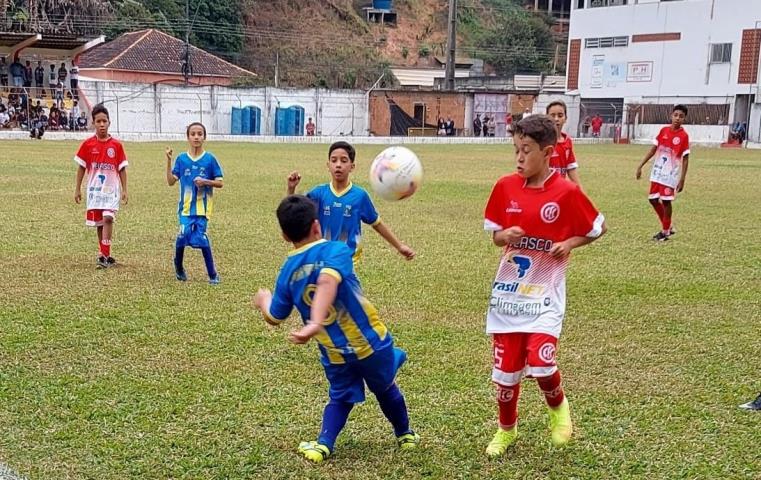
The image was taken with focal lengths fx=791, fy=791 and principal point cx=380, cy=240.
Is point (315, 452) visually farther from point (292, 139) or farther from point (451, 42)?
point (451, 42)

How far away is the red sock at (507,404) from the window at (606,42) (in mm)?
51024

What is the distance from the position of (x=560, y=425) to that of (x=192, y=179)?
16.5 feet

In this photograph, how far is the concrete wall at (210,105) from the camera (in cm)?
4278

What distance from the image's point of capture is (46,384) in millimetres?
5027

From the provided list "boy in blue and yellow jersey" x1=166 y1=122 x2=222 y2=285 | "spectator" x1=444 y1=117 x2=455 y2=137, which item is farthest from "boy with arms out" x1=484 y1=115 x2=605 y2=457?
"spectator" x1=444 y1=117 x2=455 y2=137

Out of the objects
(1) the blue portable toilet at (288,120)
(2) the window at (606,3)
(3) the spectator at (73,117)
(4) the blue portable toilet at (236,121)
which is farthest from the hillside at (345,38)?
(3) the spectator at (73,117)

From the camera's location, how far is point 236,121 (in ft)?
150

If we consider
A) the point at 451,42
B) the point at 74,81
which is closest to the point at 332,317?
the point at 74,81

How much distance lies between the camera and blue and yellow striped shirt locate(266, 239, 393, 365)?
366 cm

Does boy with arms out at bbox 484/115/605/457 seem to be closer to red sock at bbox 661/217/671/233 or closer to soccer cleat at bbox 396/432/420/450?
soccer cleat at bbox 396/432/420/450

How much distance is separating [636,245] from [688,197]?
6696mm

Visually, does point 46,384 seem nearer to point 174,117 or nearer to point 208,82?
point 174,117

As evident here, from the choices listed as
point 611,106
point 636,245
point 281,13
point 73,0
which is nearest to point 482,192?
point 636,245

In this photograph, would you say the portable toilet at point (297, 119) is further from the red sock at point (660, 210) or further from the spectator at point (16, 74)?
the red sock at point (660, 210)
